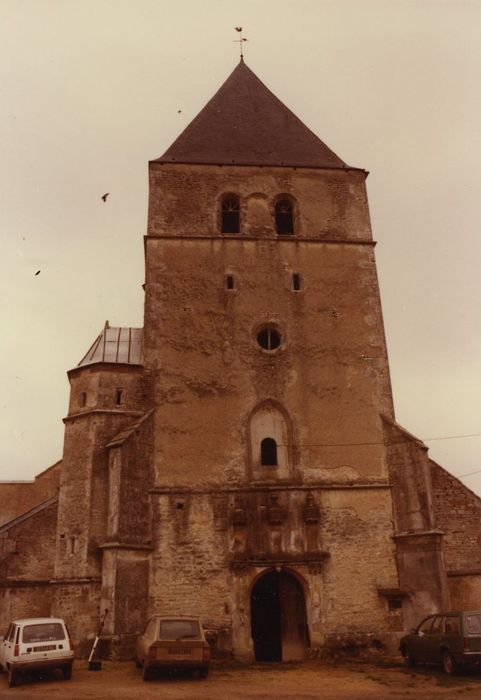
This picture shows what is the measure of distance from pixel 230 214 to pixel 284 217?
1901mm

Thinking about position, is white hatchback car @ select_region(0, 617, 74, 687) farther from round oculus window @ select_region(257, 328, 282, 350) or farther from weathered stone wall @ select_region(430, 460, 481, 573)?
weathered stone wall @ select_region(430, 460, 481, 573)

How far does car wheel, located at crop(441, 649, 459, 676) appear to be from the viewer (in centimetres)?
1264

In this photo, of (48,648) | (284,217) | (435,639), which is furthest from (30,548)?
(284,217)

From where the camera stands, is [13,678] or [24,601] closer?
[13,678]

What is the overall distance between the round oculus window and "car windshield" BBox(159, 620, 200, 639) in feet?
30.4

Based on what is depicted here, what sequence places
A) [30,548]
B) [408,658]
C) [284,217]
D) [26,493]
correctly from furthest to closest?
1. [26,493]
2. [284,217]
3. [30,548]
4. [408,658]

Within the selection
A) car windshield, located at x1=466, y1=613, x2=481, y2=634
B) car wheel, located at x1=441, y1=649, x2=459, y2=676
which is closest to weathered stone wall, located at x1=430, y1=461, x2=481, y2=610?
car wheel, located at x1=441, y1=649, x2=459, y2=676

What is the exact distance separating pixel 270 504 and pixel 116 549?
14.3 feet

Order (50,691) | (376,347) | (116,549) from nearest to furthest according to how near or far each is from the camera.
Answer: (50,691)
(116,549)
(376,347)

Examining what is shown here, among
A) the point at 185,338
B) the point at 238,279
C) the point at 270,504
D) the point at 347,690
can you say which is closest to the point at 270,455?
the point at 270,504

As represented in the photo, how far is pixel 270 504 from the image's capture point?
18.4 metres

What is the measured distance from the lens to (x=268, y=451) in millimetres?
19375

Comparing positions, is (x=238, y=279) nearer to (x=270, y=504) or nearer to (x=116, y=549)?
(x=270, y=504)

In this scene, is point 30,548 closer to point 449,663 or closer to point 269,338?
point 269,338
